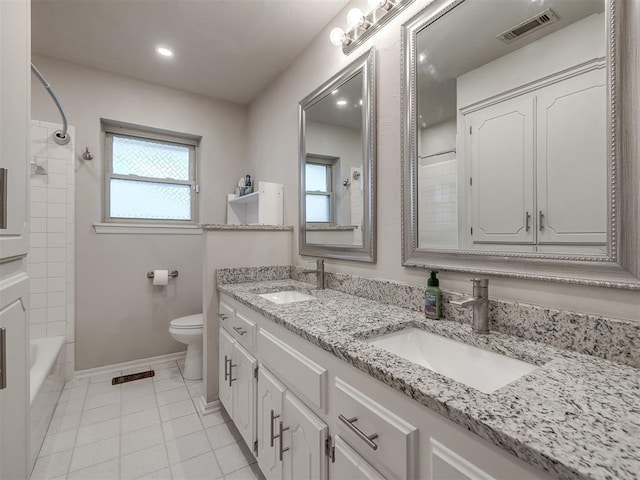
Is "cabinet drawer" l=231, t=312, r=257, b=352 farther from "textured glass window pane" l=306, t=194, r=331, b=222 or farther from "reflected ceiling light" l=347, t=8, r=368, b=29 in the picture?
"reflected ceiling light" l=347, t=8, r=368, b=29

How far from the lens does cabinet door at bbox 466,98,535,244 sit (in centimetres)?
97

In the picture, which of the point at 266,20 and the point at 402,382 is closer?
the point at 402,382

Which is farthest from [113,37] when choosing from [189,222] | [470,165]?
[470,165]

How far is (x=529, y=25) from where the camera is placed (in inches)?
37.9

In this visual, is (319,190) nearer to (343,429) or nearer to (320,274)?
(320,274)

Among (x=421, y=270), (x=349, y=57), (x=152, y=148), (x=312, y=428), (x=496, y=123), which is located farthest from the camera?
(x=152, y=148)

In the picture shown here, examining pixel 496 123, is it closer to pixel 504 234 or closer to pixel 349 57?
pixel 504 234

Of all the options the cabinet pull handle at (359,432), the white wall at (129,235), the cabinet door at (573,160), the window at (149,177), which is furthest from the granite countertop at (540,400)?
the window at (149,177)

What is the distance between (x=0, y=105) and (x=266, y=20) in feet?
5.09

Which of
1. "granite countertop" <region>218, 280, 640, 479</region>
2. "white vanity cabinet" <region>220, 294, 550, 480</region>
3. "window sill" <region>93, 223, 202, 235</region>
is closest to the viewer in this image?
"granite countertop" <region>218, 280, 640, 479</region>

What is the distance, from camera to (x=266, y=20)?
188cm

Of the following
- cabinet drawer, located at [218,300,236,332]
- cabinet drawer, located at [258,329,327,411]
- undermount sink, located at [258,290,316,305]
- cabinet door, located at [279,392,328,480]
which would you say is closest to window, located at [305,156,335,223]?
undermount sink, located at [258,290,316,305]

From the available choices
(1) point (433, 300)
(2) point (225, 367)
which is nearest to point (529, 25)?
(1) point (433, 300)

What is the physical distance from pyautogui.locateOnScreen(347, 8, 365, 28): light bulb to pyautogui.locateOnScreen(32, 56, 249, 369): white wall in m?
1.78
